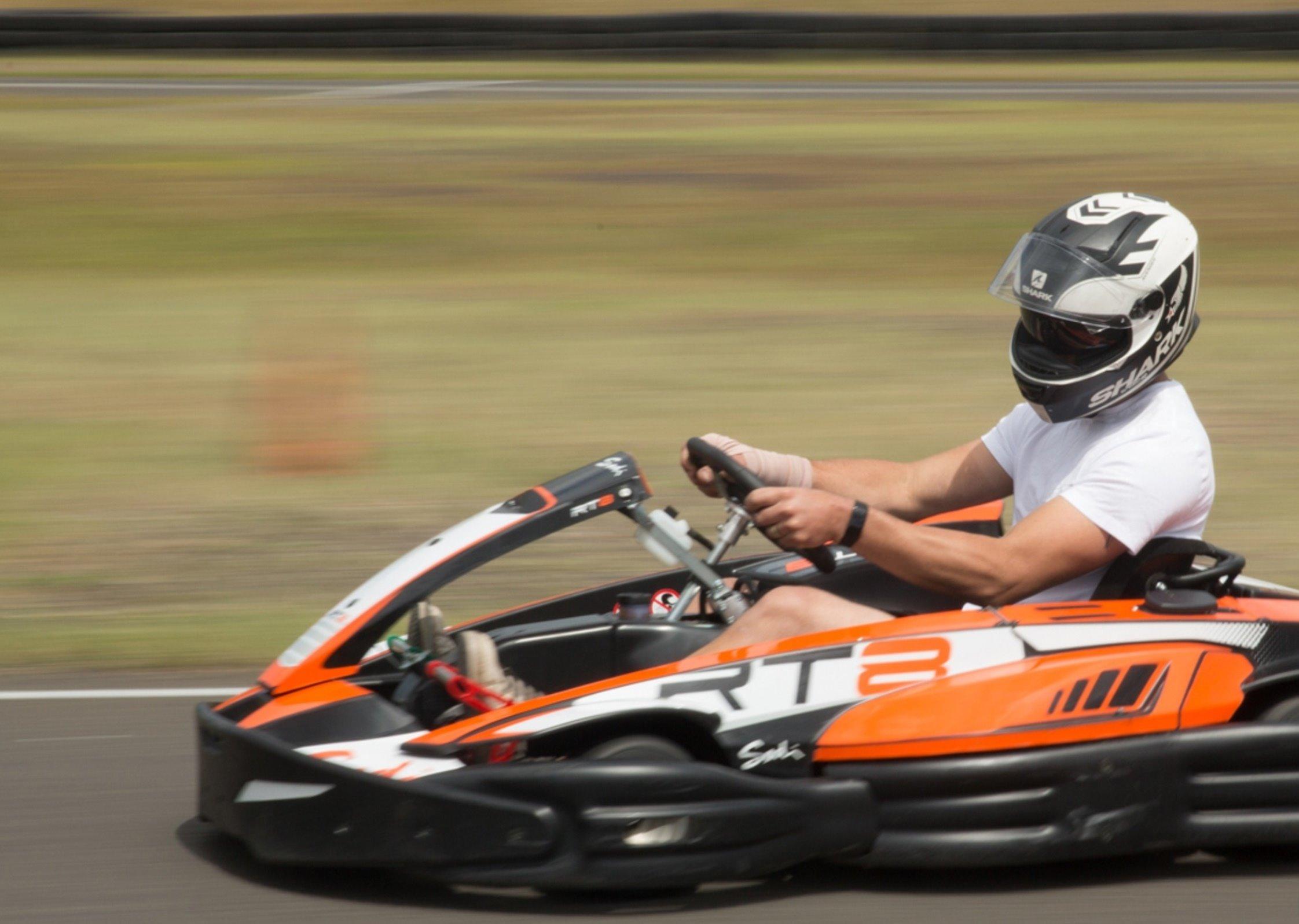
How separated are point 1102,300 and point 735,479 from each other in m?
0.87

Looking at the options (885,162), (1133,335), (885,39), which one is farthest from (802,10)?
(1133,335)

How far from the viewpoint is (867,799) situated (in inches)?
125

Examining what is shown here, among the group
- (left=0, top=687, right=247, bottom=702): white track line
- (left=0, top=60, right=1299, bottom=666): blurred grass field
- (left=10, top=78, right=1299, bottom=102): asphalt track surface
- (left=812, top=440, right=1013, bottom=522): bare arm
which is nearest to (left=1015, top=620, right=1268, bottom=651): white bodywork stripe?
(left=812, top=440, right=1013, bottom=522): bare arm

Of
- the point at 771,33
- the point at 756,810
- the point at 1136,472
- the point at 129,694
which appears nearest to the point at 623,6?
the point at 771,33

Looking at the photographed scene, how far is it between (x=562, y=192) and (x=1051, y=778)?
10.9 meters

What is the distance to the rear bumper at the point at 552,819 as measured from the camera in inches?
120

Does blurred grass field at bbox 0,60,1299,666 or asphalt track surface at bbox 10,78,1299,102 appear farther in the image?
asphalt track surface at bbox 10,78,1299,102

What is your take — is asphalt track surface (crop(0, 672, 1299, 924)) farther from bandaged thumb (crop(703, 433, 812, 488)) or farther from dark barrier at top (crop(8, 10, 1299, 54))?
dark barrier at top (crop(8, 10, 1299, 54))

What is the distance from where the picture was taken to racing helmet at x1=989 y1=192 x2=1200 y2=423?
3.53m

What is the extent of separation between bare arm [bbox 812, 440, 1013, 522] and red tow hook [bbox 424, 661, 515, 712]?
1.12m

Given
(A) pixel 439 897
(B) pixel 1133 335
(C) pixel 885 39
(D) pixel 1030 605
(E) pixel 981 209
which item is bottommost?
(A) pixel 439 897

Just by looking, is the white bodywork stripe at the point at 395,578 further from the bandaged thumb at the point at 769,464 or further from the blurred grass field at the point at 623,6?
the blurred grass field at the point at 623,6

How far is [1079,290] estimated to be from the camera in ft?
11.6

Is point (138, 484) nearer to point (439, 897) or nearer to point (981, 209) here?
point (439, 897)
